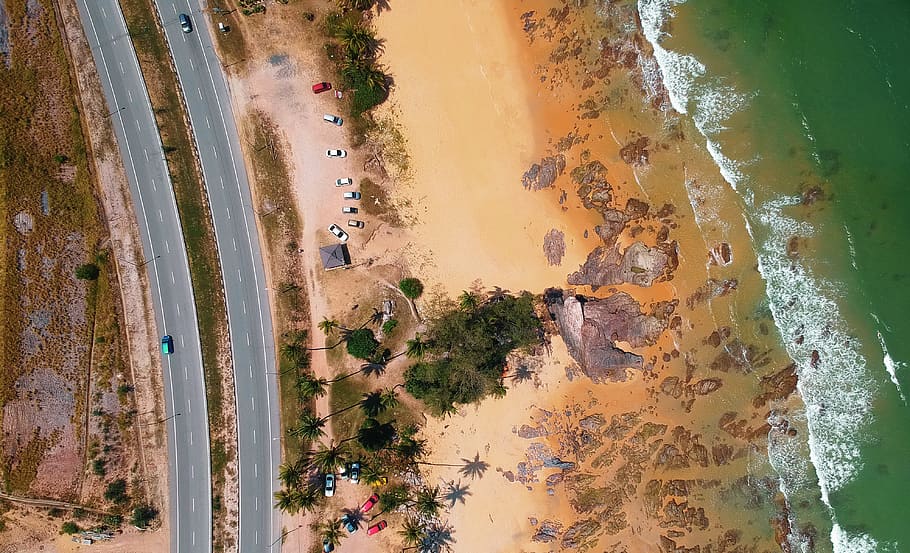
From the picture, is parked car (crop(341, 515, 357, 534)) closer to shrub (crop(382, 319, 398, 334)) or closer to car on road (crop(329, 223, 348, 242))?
shrub (crop(382, 319, 398, 334))

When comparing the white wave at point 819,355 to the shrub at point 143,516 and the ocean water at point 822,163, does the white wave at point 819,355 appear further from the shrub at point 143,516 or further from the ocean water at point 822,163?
the shrub at point 143,516

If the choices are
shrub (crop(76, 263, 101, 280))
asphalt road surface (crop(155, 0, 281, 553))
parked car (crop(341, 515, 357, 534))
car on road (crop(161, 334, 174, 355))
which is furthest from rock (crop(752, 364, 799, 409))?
shrub (crop(76, 263, 101, 280))

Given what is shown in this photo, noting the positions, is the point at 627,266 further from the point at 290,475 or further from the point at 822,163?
the point at 290,475

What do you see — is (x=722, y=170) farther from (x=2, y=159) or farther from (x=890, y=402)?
(x=2, y=159)

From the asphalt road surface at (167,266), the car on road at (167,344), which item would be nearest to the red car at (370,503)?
the asphalt road surface at (167,266)

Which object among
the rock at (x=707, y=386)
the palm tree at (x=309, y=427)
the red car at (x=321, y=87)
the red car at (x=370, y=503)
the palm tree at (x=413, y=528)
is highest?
the red car at (x=321, y=87)

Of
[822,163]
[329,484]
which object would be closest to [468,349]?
[329,484]

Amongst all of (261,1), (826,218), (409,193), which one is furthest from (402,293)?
(826,218)
